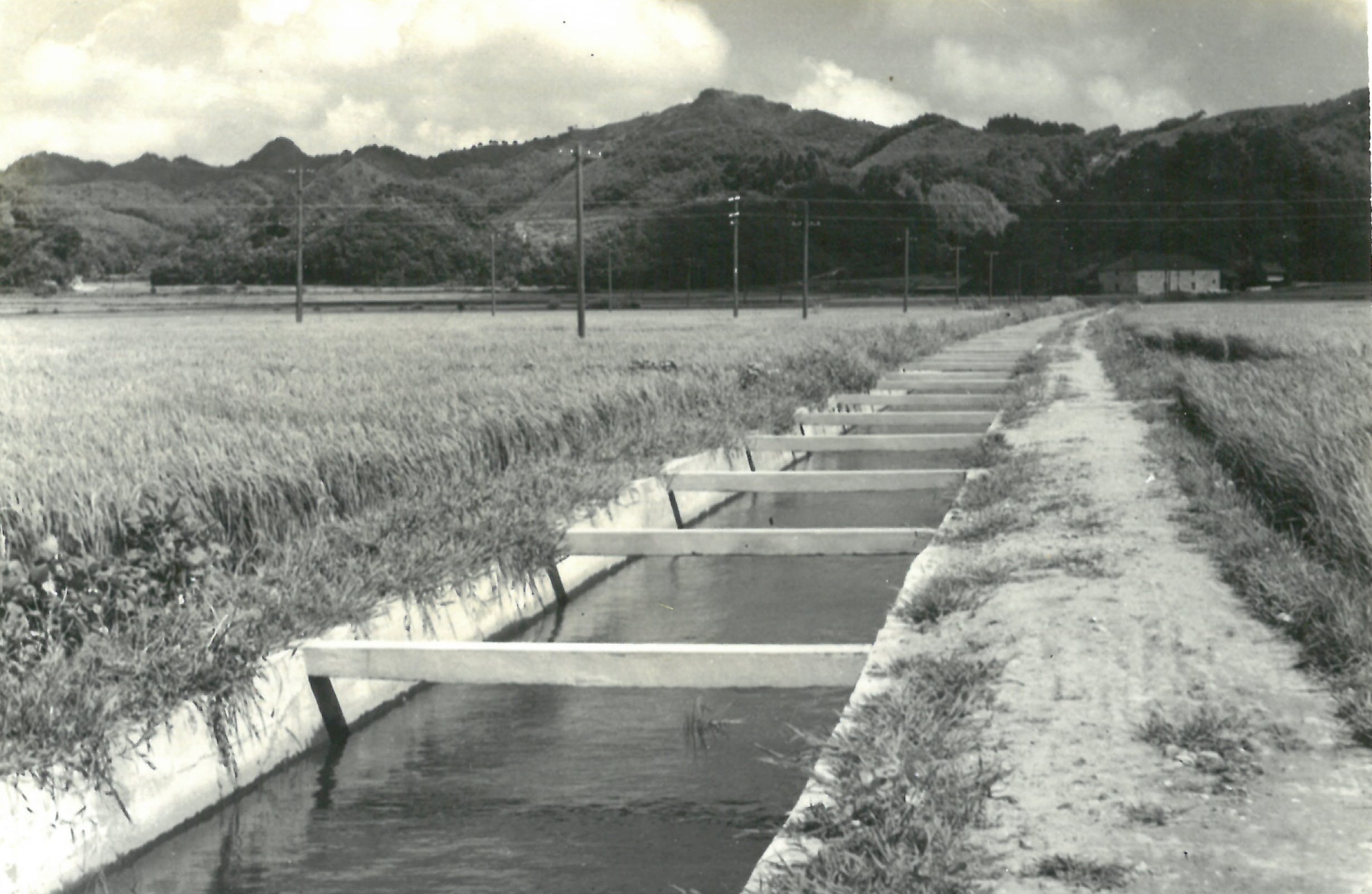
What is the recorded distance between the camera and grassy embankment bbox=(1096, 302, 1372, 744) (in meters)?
4.74

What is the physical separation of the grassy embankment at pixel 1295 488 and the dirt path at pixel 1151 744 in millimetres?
133

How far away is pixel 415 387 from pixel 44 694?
866 cm

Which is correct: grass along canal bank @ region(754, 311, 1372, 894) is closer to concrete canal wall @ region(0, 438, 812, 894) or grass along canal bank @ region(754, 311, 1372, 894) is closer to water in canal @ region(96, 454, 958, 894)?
water in canal @ region(96, 454, 958, 894)

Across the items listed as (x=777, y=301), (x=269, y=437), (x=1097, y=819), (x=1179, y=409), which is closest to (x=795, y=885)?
(x=1097, y=819)

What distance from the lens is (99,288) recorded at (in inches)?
1799

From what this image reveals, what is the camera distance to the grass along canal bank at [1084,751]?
10.1ft

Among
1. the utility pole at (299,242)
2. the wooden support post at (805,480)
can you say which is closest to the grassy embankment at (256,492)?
the wooden support post at (805,480)

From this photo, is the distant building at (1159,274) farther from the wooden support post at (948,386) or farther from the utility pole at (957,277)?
the wooden support post at (948,386)

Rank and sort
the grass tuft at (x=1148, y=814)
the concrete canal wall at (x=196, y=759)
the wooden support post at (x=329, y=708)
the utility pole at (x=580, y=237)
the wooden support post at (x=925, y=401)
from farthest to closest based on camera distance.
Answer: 1. the utility pole at (x=580, y=237)
2. the wooden support post at (x=925, y=401)
3. the wooden support post at (x=329, y=708)
4. the concrete canal wall at (x=196, y=759)
5. the grass tuft at (x=1148, y=814)

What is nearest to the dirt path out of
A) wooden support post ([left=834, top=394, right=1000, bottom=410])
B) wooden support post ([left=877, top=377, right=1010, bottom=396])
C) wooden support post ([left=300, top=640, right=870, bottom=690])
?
wooden support post ([left=300, top=640, right=870, bottom=690])

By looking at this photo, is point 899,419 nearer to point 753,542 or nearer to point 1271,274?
point 753,542

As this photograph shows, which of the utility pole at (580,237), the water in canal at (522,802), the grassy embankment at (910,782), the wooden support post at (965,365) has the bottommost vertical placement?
the water in canal at (522,802)

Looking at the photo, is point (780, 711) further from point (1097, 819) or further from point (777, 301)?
point (777, 301)

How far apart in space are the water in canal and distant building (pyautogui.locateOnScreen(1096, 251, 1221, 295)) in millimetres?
98595
